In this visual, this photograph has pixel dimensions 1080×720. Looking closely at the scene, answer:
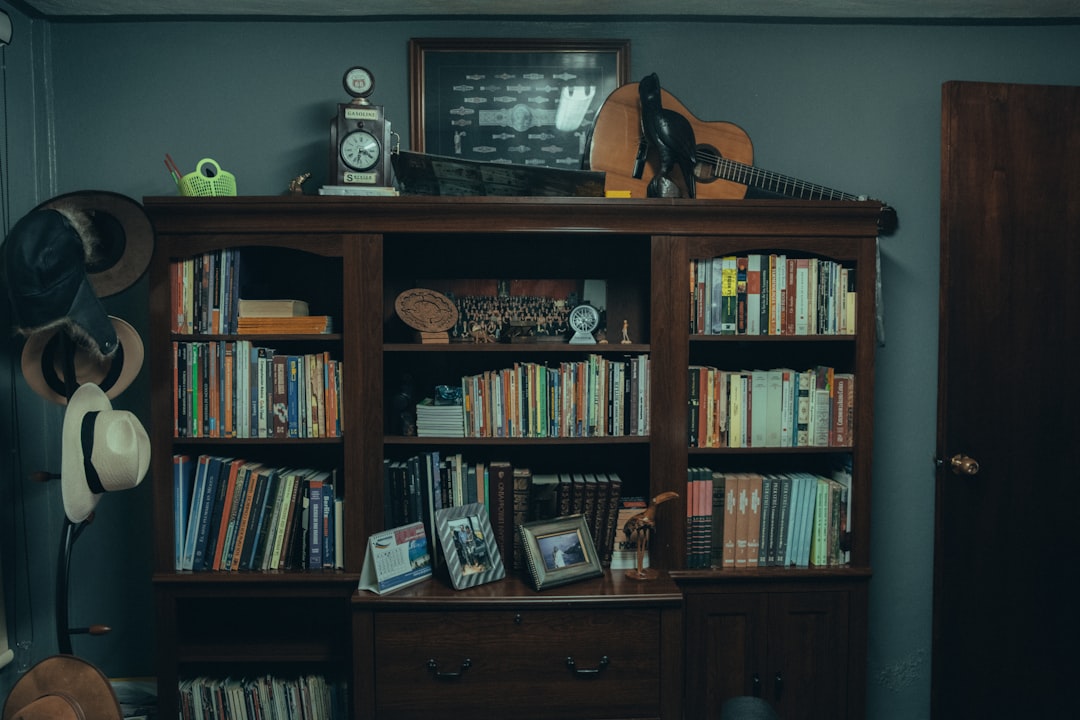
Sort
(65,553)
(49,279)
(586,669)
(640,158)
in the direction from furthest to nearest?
(640,158), (586,669), (65,553), (49,279)

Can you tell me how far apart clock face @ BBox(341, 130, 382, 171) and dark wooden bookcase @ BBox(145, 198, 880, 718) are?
0.67 ft

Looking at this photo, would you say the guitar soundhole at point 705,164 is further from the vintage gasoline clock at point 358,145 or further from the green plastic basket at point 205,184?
the green plastic basket at point 205,184

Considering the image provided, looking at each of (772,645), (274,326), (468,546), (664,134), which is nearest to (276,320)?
(274,326)

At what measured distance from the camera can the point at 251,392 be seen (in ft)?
6.64

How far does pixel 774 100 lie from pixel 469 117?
1062 millimetres

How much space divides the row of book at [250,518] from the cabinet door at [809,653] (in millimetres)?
1341

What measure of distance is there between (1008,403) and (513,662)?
1.79 meters

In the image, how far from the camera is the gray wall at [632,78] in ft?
7.55

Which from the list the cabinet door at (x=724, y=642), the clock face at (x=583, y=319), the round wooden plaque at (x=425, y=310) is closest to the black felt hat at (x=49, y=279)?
the round wooden plaque at (x=425, y=310)

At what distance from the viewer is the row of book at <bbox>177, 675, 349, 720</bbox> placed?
2096 mm

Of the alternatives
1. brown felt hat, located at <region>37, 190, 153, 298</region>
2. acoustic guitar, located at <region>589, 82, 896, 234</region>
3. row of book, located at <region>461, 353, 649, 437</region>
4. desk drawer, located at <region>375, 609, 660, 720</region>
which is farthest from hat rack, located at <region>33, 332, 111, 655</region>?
acoustic guitar, located at <region>589, 82, 896, 234</region>

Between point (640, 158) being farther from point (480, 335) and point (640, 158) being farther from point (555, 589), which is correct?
point (555, 589)

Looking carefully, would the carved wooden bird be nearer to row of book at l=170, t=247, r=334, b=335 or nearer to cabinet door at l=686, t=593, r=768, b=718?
cabinet door at l=686, t=593, r=768, b=718

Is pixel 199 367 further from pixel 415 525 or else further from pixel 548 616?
pixel 548 616
